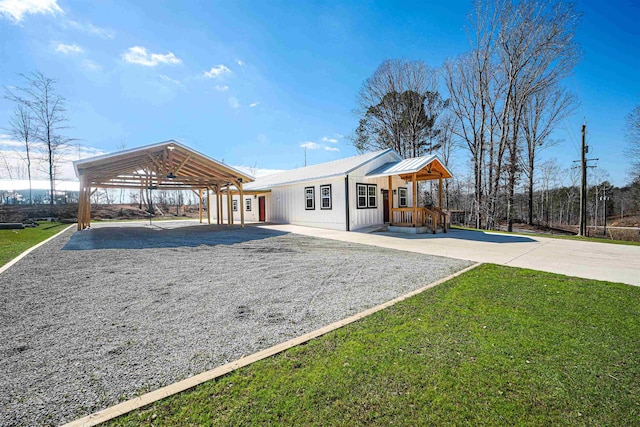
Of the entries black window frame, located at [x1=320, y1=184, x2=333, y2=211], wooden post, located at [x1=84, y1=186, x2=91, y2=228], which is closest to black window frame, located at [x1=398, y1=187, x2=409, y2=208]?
black window frame, located at [x1=320, y1=184, x2=333, y2=211]

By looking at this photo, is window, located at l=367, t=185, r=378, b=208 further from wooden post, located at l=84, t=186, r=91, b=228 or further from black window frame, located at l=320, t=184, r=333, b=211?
wooden post, located at l=84, t=186, r=91, b=228

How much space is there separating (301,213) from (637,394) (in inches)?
569

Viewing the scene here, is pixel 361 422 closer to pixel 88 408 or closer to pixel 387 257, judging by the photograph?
pixel 88 408

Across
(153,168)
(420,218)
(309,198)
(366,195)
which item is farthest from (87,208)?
(420,218)

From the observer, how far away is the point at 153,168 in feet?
46.0

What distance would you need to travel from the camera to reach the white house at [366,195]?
12484mm

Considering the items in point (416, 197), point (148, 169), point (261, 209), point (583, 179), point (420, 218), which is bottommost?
point (420, 218)

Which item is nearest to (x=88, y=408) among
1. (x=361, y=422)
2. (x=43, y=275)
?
(x=361, y=422)

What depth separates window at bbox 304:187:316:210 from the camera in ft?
49.5

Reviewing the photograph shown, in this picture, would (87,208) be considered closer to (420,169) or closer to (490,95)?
(420,169)

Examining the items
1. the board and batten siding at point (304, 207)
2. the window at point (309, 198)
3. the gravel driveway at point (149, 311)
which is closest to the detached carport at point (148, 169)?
the board and batten siding at point (304, 207)

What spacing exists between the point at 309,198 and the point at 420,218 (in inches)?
238

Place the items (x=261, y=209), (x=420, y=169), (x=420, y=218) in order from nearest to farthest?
(x=420, y=169) < (x=420, y=218) < (x=261, y=209)

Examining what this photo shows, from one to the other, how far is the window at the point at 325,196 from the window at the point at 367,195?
1610 millimetres
